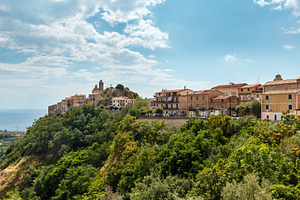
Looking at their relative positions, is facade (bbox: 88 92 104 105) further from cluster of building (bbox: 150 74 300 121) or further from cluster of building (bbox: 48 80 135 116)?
cluster of building (bbox: 150 74 300 121)

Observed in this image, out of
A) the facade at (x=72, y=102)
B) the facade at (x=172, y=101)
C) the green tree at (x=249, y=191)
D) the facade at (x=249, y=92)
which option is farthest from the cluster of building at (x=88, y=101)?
the green tree at (x=249, y=191)

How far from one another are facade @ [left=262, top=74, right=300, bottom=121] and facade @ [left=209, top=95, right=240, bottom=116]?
10902mm

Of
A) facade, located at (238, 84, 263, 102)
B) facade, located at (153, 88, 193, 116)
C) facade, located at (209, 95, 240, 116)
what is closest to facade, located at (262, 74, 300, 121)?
facade, located at (209, 95, 240, 116)

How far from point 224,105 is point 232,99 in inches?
88.6

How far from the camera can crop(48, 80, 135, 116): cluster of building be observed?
78150 mm

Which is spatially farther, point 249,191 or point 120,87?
point 120,87

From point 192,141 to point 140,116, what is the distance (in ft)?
79.9

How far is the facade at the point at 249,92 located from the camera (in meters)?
41.8

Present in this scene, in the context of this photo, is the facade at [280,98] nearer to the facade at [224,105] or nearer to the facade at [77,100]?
the facade at [224,105]

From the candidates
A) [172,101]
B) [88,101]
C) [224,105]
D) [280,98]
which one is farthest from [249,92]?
[88,101]

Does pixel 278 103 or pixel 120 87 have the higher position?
pixel 120 87

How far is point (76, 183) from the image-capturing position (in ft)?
103

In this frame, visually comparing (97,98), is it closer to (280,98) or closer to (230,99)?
(230,99)

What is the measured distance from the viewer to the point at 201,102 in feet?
144
